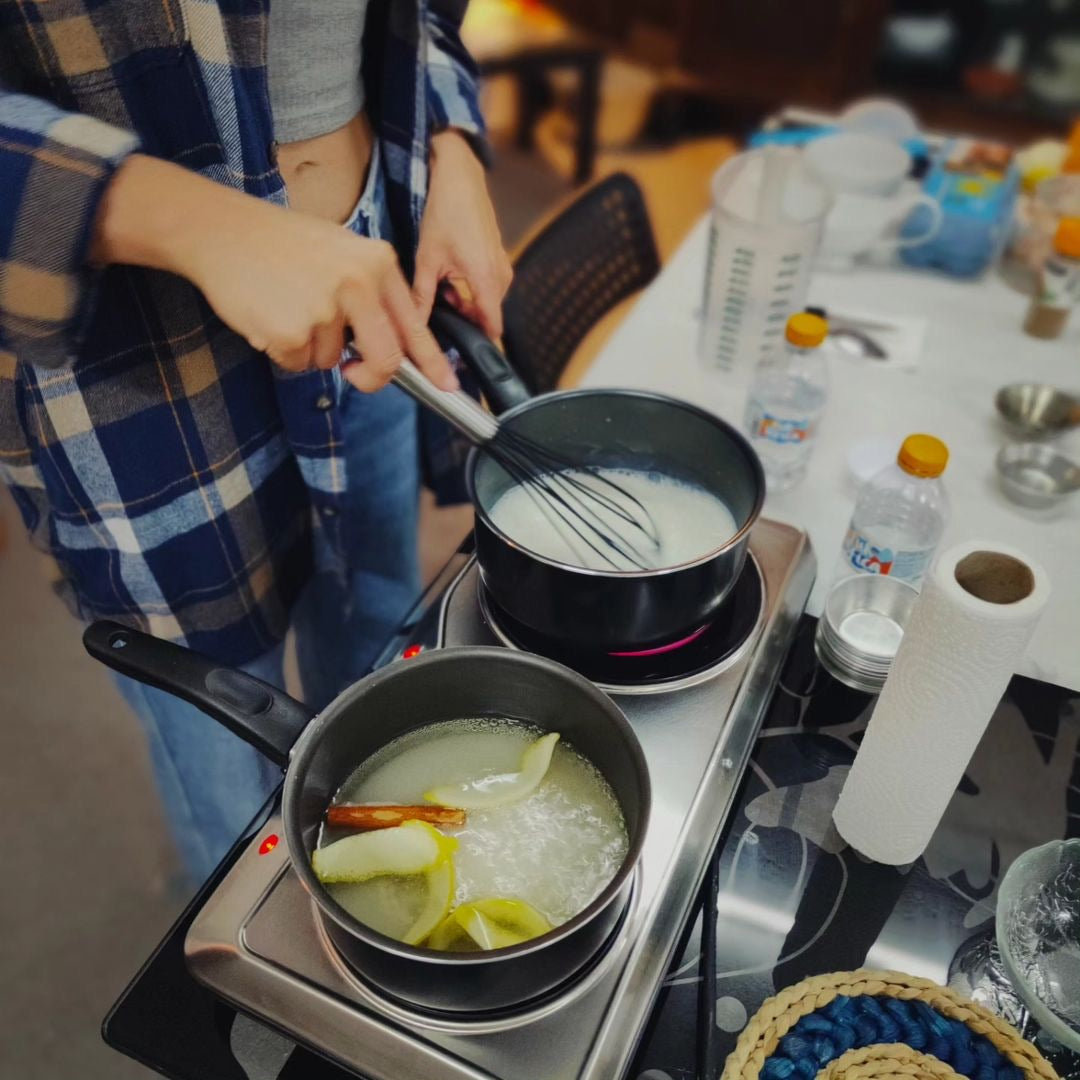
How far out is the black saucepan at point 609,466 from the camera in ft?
2.23

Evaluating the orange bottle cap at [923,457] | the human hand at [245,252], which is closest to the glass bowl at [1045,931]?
the orange bottle cap at [923,457]

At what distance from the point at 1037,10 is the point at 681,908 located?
11.8 ft

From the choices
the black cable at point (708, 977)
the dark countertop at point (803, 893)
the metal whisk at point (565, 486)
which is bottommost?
the dark countertop at point (803, 893)

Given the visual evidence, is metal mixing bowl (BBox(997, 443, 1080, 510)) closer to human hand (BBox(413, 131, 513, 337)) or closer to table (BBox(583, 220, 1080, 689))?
table (BBox(583, 220, 1080, 689))

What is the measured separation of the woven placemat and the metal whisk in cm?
33

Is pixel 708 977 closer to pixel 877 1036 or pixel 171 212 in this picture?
pixel 877 1036

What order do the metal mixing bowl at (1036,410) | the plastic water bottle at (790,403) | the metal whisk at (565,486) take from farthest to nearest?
the metal mixing bowl at (1036,410)
the plastic water bottle at (790,403)
the metal whisk at (565,486)

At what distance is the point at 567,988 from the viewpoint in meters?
0.59

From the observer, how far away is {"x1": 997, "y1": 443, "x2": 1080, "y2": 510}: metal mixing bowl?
1048 millimetres

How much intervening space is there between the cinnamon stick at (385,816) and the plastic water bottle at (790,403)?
580 mm

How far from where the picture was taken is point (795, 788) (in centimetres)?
77

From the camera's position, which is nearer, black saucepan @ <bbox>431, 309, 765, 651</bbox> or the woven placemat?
the woven placemat

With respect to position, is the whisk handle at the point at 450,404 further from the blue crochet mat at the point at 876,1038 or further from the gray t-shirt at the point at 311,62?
the blue crochet mat at the point at 876,1038

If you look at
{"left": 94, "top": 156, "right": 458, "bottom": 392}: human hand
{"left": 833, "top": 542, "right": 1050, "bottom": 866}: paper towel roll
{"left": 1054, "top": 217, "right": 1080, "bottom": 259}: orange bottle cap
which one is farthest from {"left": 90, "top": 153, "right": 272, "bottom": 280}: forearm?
{"left": 1054, "top": 217, "right": 1080, "bottom": 259}: orange bottle cap
